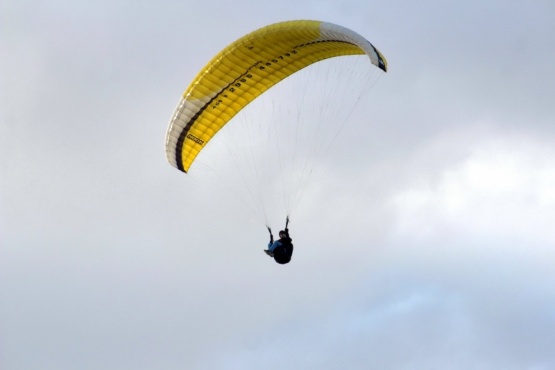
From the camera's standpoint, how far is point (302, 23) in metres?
58.1

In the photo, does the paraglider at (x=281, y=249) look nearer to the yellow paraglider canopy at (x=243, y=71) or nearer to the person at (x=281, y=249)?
the person at (x=281, y=249)

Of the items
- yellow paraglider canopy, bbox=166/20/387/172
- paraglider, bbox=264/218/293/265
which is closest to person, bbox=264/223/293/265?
paraglider, bbox=264/218/293/265

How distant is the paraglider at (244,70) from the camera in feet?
192

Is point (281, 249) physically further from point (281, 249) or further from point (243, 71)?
point (243, 71)

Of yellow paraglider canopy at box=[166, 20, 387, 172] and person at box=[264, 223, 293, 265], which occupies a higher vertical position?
yellow paraglider canopy at box=[166, 20, 387, 172]

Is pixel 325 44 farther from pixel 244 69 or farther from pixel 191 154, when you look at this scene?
pixel 191 154

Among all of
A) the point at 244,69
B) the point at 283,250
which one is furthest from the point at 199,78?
the point at 283,250

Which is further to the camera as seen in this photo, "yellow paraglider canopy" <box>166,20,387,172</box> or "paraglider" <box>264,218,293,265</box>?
"paraglider" <box>264,218,293,265</box>

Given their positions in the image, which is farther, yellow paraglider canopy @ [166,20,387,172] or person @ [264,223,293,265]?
person @ [264,223,293,265]

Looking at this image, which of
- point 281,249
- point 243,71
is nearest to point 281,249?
point 281,249

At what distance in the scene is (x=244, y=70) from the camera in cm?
6134

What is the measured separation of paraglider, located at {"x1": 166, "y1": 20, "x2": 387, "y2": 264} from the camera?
192 feet

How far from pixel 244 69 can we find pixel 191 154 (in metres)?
5.19

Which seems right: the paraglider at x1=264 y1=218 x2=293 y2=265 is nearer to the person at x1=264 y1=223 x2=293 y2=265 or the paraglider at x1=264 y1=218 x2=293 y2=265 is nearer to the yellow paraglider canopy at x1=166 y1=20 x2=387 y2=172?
the person at x1=264 y1=223 x2=293 y2=265
